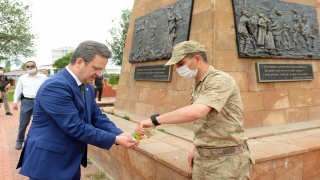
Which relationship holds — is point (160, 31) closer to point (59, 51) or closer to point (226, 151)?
point (226, 151)

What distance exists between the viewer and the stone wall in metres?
4.83

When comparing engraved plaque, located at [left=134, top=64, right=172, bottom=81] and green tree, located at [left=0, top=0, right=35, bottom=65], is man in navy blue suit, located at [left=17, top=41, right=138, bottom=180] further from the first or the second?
green tree, located at [left=0, top=0, right=35, bottom=65]

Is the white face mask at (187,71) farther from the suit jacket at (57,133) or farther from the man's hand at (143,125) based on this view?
the suit jacket at (57,133)

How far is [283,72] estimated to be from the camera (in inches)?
213

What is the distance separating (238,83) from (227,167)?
2.99 metres

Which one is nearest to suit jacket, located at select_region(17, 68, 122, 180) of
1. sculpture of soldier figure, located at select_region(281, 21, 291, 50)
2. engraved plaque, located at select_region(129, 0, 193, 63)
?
engraved plaque, located at select_region(129, 0, 193, 63)

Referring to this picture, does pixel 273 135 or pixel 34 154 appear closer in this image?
pixel 34 154

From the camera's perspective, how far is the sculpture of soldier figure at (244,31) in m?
4.93

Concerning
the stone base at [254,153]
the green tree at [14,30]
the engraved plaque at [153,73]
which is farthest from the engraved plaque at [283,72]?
the green tree at [14,30]

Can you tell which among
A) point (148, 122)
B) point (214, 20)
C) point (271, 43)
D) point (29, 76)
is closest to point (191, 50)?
point (148, 122)

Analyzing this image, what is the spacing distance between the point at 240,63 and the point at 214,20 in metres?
0.95

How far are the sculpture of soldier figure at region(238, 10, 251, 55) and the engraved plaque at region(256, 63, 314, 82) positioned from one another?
46 centimetres

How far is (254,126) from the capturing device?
5.00 meters

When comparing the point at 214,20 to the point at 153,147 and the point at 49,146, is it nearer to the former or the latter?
the point at 153,147
